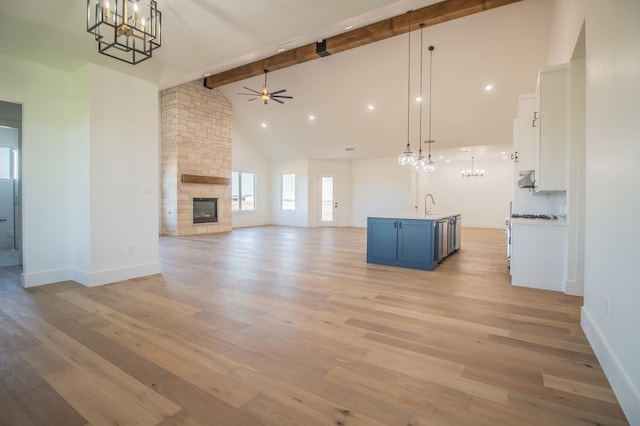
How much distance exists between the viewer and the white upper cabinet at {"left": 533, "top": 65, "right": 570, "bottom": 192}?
3434mm

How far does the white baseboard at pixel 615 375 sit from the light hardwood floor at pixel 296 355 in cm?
5

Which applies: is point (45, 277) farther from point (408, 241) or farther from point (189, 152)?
point (189, 152)

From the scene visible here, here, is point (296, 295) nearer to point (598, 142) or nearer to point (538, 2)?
point (598, 142)

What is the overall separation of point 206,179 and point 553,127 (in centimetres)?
845

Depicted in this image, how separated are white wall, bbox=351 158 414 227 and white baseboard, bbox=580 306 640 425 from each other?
9.19 m

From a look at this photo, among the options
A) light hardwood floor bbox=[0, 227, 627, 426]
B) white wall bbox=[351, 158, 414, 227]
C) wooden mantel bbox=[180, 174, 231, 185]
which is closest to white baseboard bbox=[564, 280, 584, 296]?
light hardwood floor bbox=[0, 227, 627, 426]

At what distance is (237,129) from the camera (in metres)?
11.5

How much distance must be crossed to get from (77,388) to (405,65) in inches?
308

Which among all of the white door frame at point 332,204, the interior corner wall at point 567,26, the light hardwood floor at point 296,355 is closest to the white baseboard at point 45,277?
the light hardwood floor at point 296,355

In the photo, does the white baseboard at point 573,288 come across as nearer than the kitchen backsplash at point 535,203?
Yes

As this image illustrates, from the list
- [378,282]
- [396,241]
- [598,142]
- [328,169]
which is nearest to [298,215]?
[328,169]

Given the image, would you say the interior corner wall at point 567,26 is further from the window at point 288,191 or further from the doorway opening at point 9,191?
the window at point 288,191

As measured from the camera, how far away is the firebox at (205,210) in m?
9.46

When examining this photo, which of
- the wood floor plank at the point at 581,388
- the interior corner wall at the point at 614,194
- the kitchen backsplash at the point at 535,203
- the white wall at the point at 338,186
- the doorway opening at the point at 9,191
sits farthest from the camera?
the white wall at the point at 338,186
